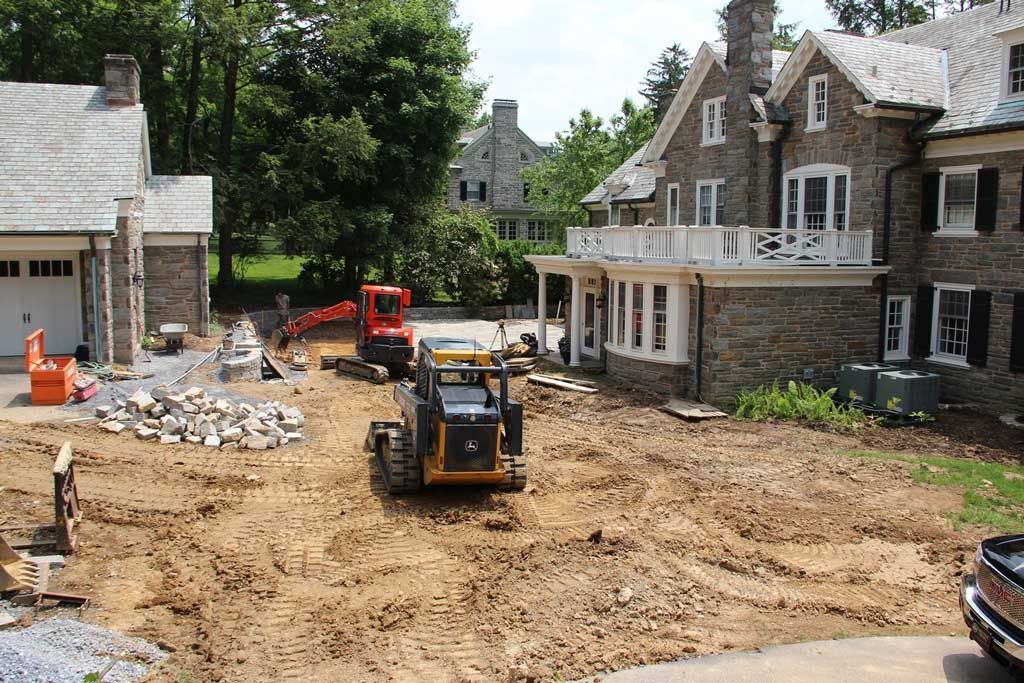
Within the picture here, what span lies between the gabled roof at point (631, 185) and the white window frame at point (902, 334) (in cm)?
1161

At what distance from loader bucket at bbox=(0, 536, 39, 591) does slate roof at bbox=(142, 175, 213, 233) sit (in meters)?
18.7

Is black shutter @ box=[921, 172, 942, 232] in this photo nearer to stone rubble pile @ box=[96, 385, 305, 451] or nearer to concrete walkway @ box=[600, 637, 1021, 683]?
concrete walkway @ box=[600, 637, 1021, 683]

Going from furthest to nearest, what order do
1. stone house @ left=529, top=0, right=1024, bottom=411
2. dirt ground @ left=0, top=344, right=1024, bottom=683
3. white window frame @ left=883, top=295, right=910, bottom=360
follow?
white window frame @ left=883, top=295, right=910, bottom=360
stone house @ left=529, top=0, right=1024, bottom=411
dirt ground @ left=0, top=344, right=1024, bottom=683

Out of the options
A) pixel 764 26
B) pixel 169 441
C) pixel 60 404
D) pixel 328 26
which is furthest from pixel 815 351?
pixel 328 26

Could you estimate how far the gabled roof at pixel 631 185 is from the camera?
32.0 meters

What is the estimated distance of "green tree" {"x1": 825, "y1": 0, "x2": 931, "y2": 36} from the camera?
4984 cm

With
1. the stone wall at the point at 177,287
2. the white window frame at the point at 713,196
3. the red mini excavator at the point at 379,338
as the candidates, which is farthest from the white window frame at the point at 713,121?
the stone wall at the point at 177,287

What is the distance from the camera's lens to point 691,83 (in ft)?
85.4

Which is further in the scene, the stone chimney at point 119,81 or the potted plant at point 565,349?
the potted plant at point 565,349

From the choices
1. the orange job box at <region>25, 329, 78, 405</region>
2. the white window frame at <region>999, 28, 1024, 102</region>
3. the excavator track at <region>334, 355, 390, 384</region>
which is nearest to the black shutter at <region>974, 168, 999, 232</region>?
the white window frame at <region>999, 28, 1024, 102</region>

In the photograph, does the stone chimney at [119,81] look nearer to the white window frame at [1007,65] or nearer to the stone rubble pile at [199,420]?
the stone rubble pile at [199,420]

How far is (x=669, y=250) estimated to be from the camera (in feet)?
68.1

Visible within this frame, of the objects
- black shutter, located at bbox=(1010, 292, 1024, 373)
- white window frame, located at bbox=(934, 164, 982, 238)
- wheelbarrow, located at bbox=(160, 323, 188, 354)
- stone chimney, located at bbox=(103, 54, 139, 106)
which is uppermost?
stone chimney, located at bbox=(103, 54, 139, 106)

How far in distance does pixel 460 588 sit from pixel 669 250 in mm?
12951
